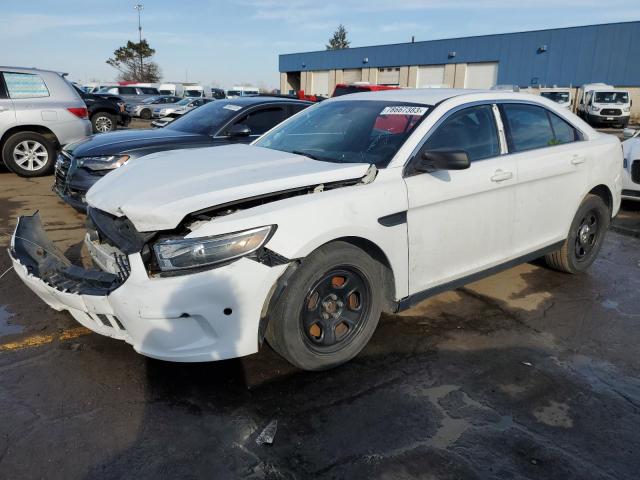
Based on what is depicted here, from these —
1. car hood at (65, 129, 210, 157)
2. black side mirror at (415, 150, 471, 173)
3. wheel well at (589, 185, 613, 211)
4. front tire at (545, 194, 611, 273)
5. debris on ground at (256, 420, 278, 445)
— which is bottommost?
debris on ground at (256, 420, 278, 445)

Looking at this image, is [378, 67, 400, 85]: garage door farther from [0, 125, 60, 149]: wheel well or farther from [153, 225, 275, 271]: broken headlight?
[153, 225, 275, 271]: broken headlight

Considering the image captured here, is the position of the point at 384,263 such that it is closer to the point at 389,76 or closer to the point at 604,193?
the point at 604,193

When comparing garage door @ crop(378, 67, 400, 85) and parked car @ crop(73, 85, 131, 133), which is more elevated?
garage door @ crop(378, 67, 400, 85)

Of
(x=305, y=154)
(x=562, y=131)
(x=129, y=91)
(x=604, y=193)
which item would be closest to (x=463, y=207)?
(x=305, y=154)

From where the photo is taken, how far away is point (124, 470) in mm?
2318

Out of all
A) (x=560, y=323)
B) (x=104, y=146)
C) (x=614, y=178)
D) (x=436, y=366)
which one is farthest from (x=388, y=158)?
(x=104, y=146)

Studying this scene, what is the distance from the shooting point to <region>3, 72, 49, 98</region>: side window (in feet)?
28.8

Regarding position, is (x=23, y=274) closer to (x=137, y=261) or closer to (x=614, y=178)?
(x=137, y=261)

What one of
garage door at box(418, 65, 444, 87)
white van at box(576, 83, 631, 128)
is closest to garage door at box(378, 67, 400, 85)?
garage door at box(418, 65, 444, 87)

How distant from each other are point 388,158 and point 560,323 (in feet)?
6.43

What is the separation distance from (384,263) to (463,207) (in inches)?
30.1

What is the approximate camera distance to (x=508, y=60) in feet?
129

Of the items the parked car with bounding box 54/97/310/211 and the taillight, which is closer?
the parked car with bounding box 54/97/310/211

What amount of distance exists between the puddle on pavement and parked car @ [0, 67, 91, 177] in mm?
6175
